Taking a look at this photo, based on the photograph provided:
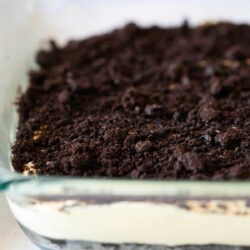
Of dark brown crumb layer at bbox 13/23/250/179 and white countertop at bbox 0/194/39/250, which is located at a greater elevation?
dark brown crumb layer at bbox 13/23/250/179

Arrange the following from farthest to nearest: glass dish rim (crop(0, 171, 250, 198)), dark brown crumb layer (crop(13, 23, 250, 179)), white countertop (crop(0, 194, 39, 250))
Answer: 1. white countertop (crop(0, 194, 39, 250))
2. dark brown crumb layer (crop(13, 23, 250, 179))
3. glass dish rim (crop(0, 171, 250, 198))

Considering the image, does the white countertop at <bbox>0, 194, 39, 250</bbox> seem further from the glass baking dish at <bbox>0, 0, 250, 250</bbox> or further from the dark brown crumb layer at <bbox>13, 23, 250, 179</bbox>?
the dark brown crumb layer at <bbox>13, 23, 250, 179</bbox>

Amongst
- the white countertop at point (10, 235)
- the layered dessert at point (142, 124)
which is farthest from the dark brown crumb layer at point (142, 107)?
the white countertop at point (10, 235)

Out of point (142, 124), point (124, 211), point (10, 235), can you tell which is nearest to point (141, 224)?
point (124, 211)

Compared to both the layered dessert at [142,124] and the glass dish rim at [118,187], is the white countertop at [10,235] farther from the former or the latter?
the glass dish rim at [118,187]

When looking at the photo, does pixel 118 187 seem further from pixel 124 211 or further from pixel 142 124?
pixel 142 124

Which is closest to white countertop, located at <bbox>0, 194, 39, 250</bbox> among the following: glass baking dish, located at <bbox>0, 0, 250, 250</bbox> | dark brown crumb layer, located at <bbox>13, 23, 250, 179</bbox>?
glass baking dish, located at <bbox>0, 0, 250, 250</bbox>

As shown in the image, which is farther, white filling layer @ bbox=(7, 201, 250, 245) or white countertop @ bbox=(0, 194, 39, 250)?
white countertop @ bbox=(0, 194, 39, 250)
